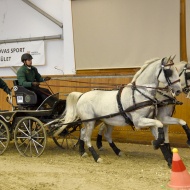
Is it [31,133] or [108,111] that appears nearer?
[108,111]

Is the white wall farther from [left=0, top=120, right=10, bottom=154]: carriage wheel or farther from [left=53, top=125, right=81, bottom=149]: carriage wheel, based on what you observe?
[left=0, top=120, right=10, bottom=154]: carriage wheel

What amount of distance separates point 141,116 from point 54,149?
236 centimetres

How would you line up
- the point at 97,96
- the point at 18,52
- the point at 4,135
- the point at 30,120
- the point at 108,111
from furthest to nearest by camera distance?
the point at 18,52 < the point at 4,135 < the point at 30,120 < the point at 97,96 < the point at 108,111

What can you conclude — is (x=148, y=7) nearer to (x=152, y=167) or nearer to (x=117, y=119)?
(x=117, y=119)

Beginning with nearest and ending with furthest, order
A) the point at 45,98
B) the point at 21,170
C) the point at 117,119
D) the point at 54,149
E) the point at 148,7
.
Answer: the point at 21,170 → the point at 117,119 → the point at 45,98 → the point at 54,149 → the point at 148,7

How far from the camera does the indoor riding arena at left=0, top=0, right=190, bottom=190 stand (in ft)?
18.8

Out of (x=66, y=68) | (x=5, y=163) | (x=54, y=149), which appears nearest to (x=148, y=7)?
(x=66, y=68)

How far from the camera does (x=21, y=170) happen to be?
598 centimetres

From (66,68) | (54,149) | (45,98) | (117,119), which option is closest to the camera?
(117,119)

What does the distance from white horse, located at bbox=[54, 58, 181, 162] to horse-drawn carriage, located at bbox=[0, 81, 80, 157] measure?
0.24 meters

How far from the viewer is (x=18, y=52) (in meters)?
10.7

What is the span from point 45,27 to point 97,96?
421cm

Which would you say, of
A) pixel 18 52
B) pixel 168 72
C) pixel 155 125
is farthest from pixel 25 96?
pixel 18 52

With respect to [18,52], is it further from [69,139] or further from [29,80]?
[29,80]
